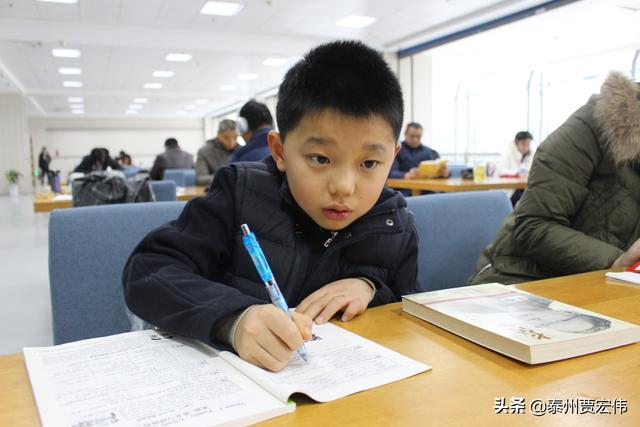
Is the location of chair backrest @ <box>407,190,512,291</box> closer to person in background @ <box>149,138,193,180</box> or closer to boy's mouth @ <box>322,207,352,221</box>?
boy's mouth @ <box>322,207,352,221</box>

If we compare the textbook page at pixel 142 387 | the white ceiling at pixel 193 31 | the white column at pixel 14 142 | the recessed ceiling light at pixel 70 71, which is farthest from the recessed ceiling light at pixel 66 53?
the textbook page at pixel 142 387

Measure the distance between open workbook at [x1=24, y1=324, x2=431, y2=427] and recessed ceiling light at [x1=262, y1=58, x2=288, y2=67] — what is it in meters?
10.4

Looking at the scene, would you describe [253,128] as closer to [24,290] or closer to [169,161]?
[24,290]

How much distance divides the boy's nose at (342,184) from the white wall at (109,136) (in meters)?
22.3

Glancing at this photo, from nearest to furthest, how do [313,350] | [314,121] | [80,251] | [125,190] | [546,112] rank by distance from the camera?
[313,350], [314,121], [80,251], [125,190], [546,112]

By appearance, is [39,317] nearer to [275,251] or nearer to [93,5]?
[275,251]

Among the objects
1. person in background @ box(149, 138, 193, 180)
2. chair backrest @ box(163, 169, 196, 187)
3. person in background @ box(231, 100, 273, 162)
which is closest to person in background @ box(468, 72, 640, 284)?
person in background @ box(231, 100, 273, 162)

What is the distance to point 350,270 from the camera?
1.01 meters

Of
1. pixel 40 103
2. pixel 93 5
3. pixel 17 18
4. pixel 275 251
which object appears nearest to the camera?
pixel 275 251

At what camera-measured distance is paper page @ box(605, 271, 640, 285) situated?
1.02 m

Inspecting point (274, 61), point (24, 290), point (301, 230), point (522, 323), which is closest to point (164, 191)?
point (24, 290)

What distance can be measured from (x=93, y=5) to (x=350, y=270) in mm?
7489

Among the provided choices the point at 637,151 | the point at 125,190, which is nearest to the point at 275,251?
the point at 637,151

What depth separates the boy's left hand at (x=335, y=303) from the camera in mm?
819
